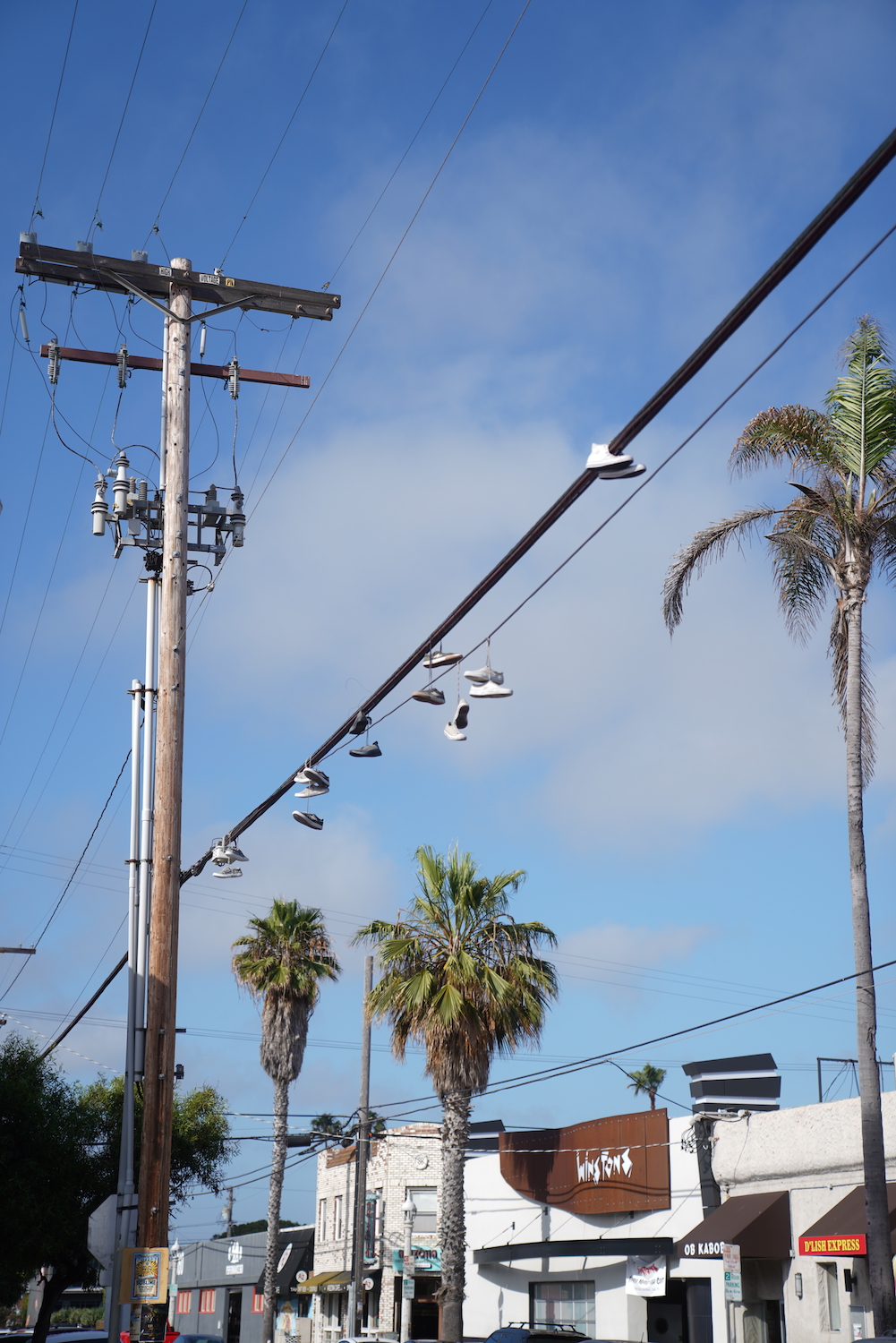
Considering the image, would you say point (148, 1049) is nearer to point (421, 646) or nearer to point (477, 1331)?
point (421, 646)

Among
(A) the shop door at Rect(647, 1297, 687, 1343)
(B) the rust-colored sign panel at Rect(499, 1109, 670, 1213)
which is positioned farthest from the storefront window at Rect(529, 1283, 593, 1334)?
(A) the shop door at Rect(647, 1297, 687, 1343)

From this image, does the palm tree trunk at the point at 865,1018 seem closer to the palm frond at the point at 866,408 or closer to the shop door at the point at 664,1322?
the palm frond at the point at 866,408

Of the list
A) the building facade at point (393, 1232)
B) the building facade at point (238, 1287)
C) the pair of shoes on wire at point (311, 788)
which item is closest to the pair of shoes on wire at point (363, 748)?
the pair of shoes on wire at point (311, 788)

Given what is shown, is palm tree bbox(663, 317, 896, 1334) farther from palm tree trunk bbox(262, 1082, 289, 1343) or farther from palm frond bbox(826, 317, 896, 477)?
palm tree trunk bbox(262, 1082, 289, 1343)

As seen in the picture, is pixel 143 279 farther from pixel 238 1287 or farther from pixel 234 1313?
pixel 234 1313

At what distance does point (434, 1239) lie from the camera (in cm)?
4006

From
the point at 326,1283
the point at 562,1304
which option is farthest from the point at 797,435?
the point at 326,1283

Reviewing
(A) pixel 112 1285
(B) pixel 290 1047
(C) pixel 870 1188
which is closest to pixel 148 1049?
(A) pixel 112 1285

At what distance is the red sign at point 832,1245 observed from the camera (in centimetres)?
1873

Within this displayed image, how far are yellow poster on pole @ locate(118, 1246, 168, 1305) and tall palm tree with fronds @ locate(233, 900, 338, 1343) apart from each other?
26.8 m

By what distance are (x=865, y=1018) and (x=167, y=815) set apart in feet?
30.9

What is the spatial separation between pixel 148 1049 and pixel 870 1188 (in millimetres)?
9301

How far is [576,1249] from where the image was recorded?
1137 inches

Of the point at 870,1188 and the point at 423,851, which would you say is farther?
the point at 423,851
